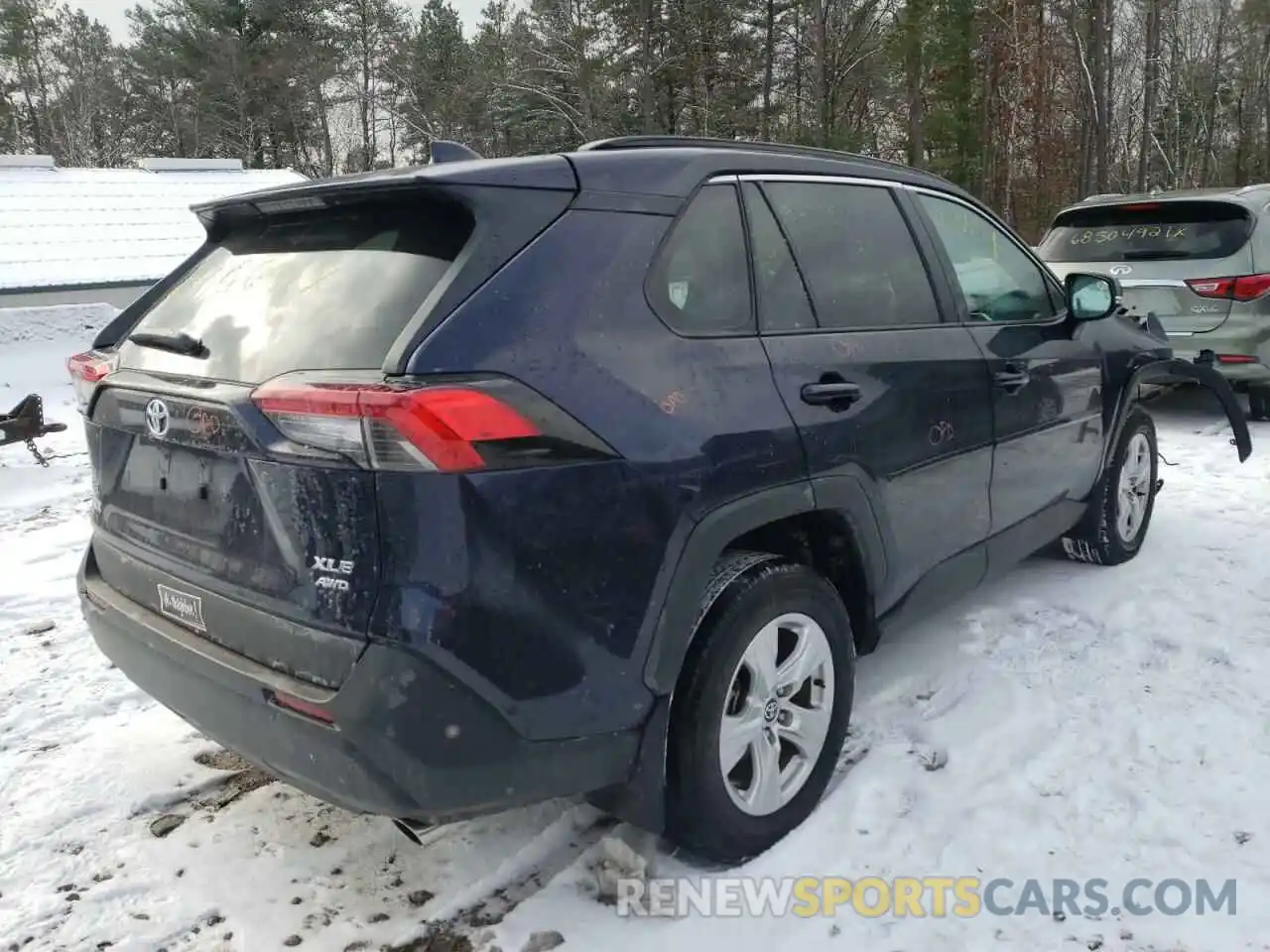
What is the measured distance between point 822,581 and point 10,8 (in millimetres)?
43691

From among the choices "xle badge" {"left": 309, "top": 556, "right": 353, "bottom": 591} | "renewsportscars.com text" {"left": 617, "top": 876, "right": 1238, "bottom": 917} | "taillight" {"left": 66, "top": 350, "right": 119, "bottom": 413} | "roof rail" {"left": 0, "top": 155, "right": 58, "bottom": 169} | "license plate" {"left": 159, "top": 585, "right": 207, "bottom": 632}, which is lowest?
"renewsportscars.com text" {"left": 617, "top": 876, "right": 1238, "bottom": 917}

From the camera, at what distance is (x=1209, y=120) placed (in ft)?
116

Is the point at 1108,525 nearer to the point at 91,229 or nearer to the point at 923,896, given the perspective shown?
the point at 923,896

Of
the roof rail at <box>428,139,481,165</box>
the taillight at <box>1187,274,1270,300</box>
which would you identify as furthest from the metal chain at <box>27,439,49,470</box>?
the taillight at <box>1187,274,1270,300</box>

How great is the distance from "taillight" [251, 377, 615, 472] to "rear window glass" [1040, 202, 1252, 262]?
22.8 feet

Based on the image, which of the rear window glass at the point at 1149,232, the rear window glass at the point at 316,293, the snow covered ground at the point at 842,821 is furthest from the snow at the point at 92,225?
the rear window glass at the point at 316,293

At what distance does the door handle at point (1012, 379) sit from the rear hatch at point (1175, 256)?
4.26 m

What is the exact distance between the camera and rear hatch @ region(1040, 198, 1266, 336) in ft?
22.9

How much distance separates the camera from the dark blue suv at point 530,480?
186 centimetres

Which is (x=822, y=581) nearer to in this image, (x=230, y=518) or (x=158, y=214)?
(x=230, y=518)

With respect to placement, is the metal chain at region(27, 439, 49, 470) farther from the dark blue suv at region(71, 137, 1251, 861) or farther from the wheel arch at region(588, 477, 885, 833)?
the wheel arch at region(588, 477, 885, 833)

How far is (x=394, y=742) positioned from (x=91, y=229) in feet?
48.5

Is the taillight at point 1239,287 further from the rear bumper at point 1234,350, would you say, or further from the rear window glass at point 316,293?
the rear window glass at point 316,293

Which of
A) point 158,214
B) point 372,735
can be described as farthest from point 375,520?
point 158,214
